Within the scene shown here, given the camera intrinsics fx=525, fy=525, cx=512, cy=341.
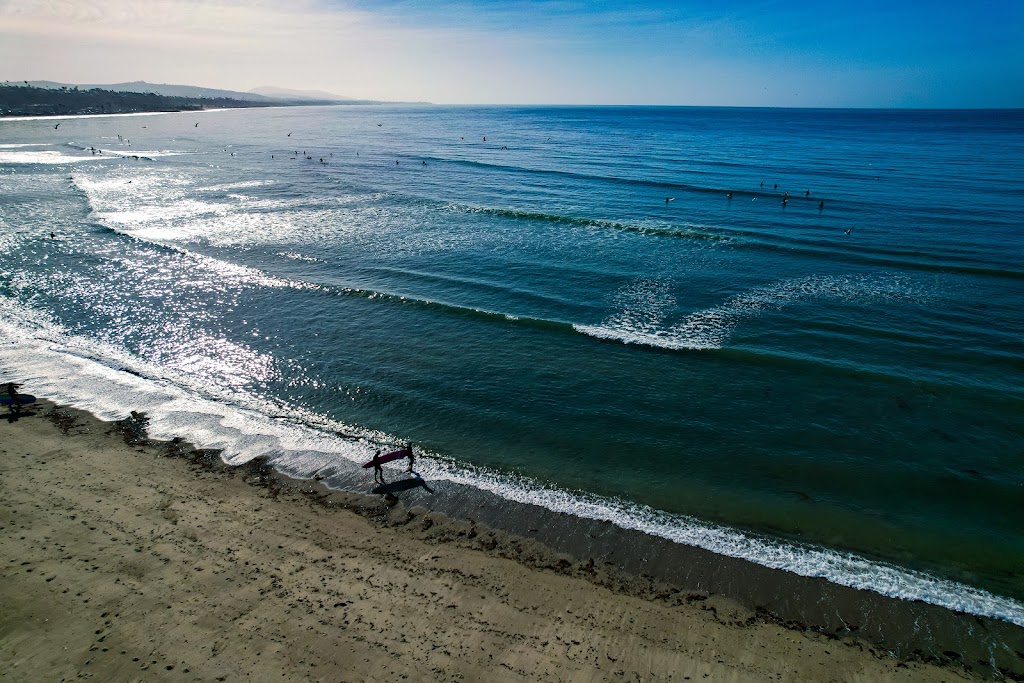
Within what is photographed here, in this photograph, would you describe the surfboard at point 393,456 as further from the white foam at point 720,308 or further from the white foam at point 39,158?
the white foam at point 39,158

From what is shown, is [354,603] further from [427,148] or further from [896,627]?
[427,148]

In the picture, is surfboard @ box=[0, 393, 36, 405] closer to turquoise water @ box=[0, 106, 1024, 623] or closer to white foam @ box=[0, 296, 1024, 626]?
white foam @ box=[0, 296, 1024, 626]

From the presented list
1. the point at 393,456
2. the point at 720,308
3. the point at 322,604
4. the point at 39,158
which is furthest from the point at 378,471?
the point at 39,158

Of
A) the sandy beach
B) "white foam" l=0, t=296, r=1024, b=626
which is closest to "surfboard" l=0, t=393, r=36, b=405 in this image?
"white foam" l=0, t=296, r=1024, b=626

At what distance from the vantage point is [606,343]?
2489 cm

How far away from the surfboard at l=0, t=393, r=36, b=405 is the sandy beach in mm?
4632

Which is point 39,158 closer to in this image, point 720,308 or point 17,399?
point 17,399

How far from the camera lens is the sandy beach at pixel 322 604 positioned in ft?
35.0

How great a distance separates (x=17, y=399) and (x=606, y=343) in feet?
76.3

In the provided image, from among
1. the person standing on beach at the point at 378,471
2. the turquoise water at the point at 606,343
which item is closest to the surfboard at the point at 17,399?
the turquoise water at the point at 606,343

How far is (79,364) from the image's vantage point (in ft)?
73.8

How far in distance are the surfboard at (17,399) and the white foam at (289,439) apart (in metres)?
0.76

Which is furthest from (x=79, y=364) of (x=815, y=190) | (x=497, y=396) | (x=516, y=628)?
(x=815, y=190)

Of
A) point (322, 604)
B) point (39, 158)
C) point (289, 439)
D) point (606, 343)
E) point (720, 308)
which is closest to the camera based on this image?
point (322, 604)
